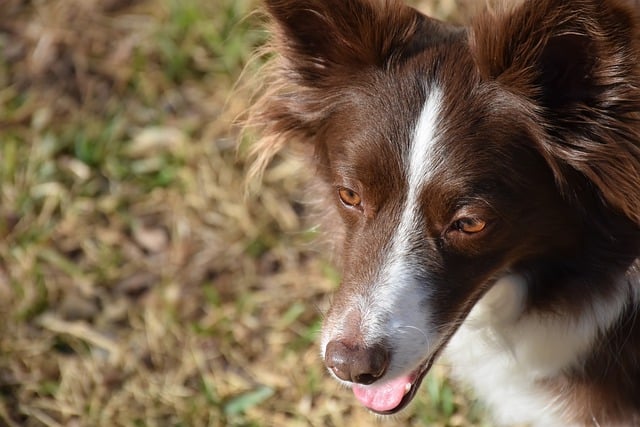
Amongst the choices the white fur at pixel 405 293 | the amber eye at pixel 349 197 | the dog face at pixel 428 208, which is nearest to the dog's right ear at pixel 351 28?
the dog face at pixel 428 208

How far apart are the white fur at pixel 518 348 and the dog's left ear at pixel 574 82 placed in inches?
19.3

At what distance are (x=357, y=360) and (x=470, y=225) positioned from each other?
1.76ft

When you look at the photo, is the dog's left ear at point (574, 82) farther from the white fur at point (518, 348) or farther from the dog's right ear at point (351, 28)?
the white fur at point (518, 348)

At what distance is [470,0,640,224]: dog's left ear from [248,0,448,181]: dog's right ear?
27cm

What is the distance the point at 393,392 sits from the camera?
3.17 meters

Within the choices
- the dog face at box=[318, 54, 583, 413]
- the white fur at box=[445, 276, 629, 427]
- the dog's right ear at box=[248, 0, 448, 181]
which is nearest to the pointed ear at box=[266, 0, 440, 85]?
the dog's right ear at box=[248, 0, 448, 181]

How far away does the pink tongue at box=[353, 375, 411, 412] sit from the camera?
3.12 meters

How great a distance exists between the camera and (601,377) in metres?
3.29

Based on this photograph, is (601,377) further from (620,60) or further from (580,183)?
(620,60)

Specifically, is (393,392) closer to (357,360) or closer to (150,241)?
(357,360)

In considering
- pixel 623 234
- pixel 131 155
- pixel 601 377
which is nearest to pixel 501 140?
pixel 623 234

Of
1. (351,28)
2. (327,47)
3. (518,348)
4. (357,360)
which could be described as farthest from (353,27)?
(518,348)

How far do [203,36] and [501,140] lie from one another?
2797 millimetres

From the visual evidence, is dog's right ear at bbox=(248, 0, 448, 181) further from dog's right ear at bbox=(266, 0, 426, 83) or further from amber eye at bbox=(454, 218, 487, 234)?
amber eye at bbox=(454, 218, 487, 234)
